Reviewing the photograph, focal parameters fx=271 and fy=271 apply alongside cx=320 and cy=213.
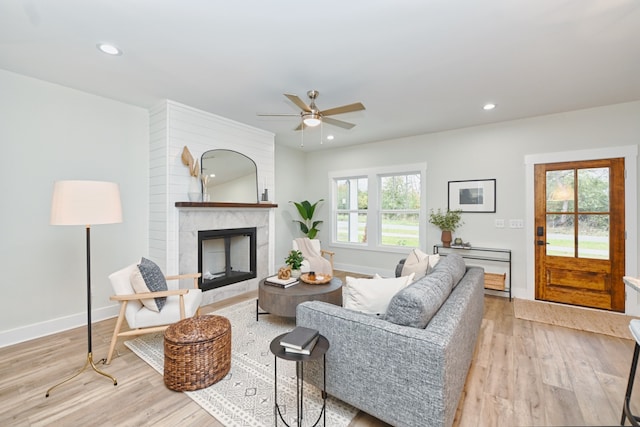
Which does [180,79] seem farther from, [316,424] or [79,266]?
[316,424]

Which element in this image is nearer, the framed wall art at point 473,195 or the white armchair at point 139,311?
the white armchair at point 139,311

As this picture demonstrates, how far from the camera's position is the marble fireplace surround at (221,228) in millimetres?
3596

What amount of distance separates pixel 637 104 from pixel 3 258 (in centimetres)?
728

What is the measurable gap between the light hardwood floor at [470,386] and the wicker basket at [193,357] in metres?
0.11

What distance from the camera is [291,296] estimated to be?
279 centimetres

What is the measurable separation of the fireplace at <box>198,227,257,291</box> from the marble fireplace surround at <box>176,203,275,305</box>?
8 cm

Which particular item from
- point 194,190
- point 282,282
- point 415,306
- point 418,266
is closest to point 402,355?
point 415,306

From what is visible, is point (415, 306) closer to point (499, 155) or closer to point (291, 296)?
point (291, 296)

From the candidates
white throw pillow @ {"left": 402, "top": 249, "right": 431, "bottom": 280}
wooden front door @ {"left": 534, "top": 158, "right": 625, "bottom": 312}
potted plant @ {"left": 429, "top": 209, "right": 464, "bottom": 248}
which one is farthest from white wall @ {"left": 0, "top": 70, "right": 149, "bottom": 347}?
wooden front door @ {"left": 534, "top": 158, "right": 625, "bottom": 312}

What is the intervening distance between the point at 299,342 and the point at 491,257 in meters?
4.02

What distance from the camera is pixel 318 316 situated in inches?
69.6

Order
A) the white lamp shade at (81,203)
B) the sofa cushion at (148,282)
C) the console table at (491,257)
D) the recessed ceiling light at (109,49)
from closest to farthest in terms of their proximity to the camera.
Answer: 1. the white lamp shade at (81,203)
2. the recessed ceiling light at (109,49)
3. the sofa cushion at (148,282)
4. the console table at (491,257)

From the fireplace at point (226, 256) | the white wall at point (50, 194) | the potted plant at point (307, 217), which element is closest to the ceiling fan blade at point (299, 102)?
the fireplace at point (226, 256)

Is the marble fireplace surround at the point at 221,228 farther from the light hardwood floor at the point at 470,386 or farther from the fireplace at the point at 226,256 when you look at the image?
the light hardwood floor at the point at 470,386
